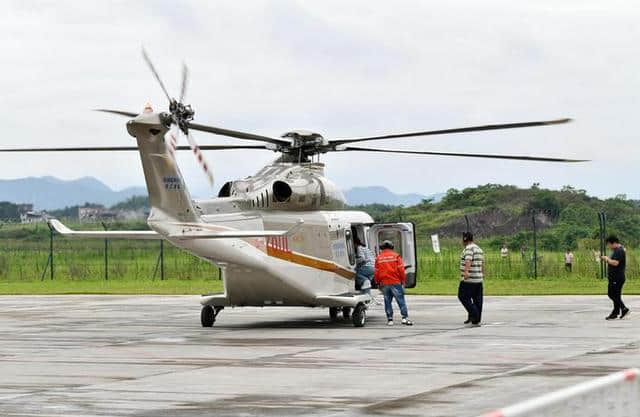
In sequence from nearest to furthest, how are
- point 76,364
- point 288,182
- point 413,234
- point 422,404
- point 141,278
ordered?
point 422,404, point 76,364, point 288,182, point 413,234, point 141,278

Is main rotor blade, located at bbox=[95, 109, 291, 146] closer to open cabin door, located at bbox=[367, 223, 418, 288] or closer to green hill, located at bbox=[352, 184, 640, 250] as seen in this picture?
open cabin door, located at bbox=[367, 223, 418, 288]

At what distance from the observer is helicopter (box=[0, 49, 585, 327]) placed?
22.1m

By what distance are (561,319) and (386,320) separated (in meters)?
3.55

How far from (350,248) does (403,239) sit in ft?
6.72

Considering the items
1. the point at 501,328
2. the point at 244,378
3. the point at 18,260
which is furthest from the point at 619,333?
the point at 18,260

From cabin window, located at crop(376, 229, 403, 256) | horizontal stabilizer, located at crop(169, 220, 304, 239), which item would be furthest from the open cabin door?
horizontal stabilizer, located at crop(169, 220, 304, 239)

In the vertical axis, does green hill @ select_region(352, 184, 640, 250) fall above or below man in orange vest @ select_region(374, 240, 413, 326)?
above

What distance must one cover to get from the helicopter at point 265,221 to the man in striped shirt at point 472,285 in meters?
1.91

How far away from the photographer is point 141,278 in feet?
162

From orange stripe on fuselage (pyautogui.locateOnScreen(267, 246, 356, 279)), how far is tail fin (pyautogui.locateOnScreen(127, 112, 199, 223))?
6.33ft

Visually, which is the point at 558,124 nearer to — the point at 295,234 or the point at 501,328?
the point at 501,328

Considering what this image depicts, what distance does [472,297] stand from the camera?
2388 cm

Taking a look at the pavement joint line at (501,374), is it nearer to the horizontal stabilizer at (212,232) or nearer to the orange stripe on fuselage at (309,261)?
the horizontal stabilizer at (212,232)

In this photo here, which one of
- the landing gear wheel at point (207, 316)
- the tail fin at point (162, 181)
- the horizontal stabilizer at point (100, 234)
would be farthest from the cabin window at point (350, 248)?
the horizontal stabilizer at point (100, 234)
